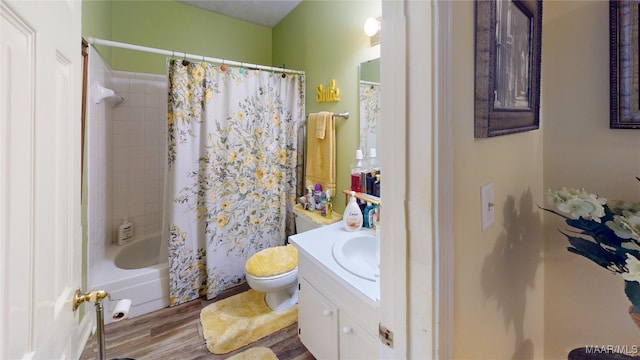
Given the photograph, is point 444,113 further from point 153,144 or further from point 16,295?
point 153,144

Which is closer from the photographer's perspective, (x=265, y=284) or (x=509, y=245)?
(x=509, y=245)

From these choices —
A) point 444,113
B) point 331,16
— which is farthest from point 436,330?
point 331,16

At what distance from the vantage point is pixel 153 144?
256cm

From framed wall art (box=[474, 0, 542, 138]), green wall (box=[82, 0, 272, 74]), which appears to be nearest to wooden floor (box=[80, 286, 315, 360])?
framed wall art (box=[474, 0, 542, 138])

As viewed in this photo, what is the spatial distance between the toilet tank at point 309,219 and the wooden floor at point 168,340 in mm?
690

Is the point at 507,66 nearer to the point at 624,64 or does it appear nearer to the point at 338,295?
the point at 624,64

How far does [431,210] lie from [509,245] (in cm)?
45

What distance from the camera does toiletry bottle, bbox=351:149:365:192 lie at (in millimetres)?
1813

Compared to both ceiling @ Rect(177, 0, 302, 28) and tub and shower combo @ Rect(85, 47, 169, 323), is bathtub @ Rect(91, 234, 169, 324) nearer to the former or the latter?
tub and shower combo @ Rect(85, 47, 169, 323)

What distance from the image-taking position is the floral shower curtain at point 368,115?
70.0 inches

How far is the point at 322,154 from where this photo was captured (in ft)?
6.95

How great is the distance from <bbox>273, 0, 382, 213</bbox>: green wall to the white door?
1488 millimetres

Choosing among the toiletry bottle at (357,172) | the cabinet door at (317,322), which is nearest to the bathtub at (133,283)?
the cabinet door at (317,322)

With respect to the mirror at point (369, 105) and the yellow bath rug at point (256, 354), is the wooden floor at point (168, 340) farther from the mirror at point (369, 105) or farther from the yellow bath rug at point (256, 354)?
the mirror at point (369, 105)
